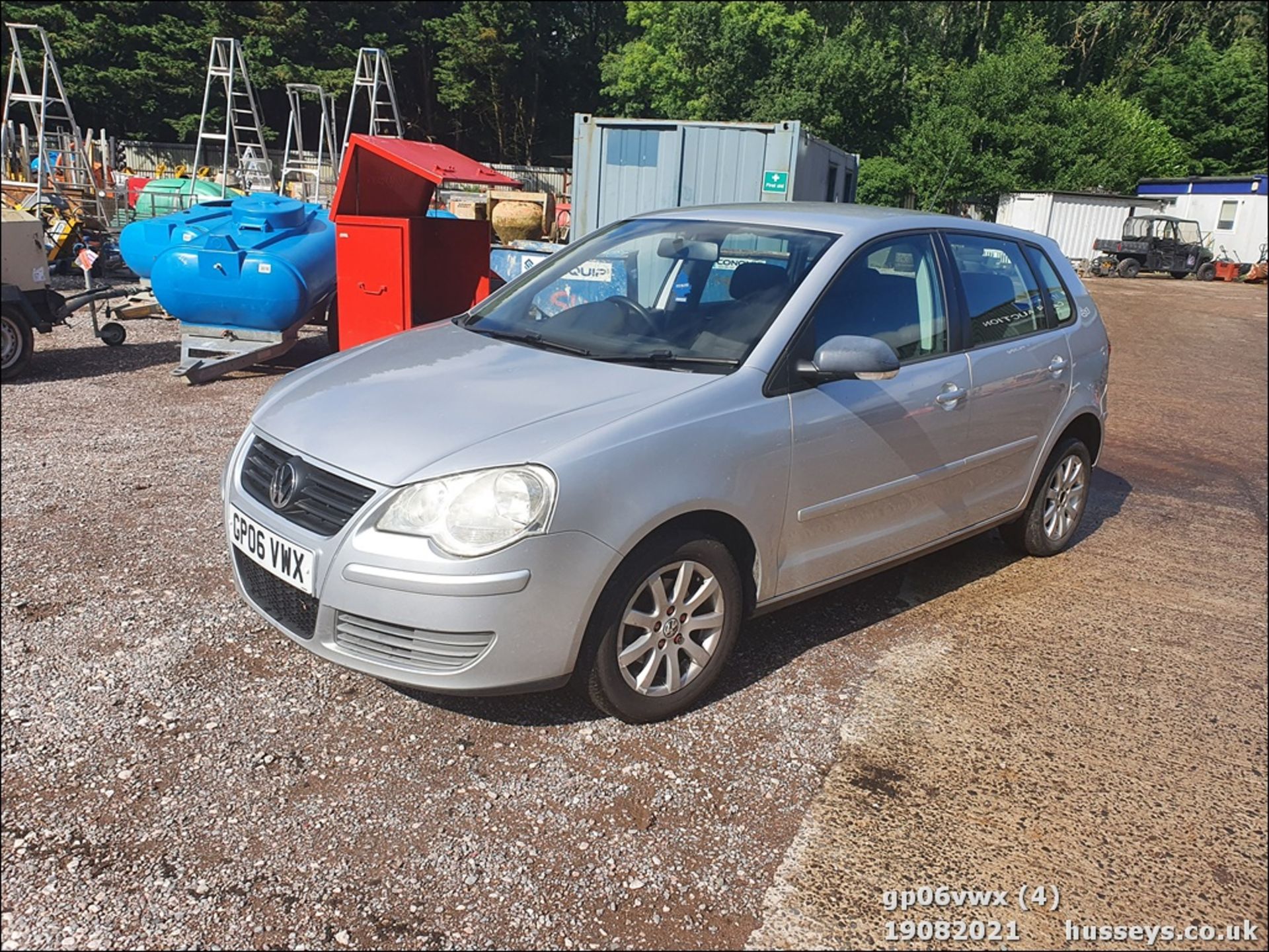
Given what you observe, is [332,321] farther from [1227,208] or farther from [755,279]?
[1227,208]

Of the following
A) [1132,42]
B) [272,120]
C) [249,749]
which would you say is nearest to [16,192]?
[249,749]

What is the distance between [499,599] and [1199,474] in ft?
5.67

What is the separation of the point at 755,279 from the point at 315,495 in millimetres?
1749

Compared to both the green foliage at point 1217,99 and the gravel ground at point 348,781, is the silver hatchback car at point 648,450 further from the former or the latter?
the green foliage at point 1217,99

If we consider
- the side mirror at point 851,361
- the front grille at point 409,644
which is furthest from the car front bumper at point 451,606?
the side mirror at point 851,361

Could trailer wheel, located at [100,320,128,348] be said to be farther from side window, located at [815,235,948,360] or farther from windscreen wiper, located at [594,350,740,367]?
side window, located at [815,235,948,360]

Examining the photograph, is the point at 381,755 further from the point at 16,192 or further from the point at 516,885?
the point at 16,192

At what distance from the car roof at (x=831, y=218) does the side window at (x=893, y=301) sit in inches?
2.8

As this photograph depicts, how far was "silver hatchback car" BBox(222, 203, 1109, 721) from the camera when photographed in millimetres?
2701

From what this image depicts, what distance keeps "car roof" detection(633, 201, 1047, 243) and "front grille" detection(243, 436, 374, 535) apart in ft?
6.56

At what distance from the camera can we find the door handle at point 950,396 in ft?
12.4

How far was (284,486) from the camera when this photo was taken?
2951 mm

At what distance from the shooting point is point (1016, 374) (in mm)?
4195

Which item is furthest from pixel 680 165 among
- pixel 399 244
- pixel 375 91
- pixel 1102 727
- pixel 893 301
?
pixel 375 91
